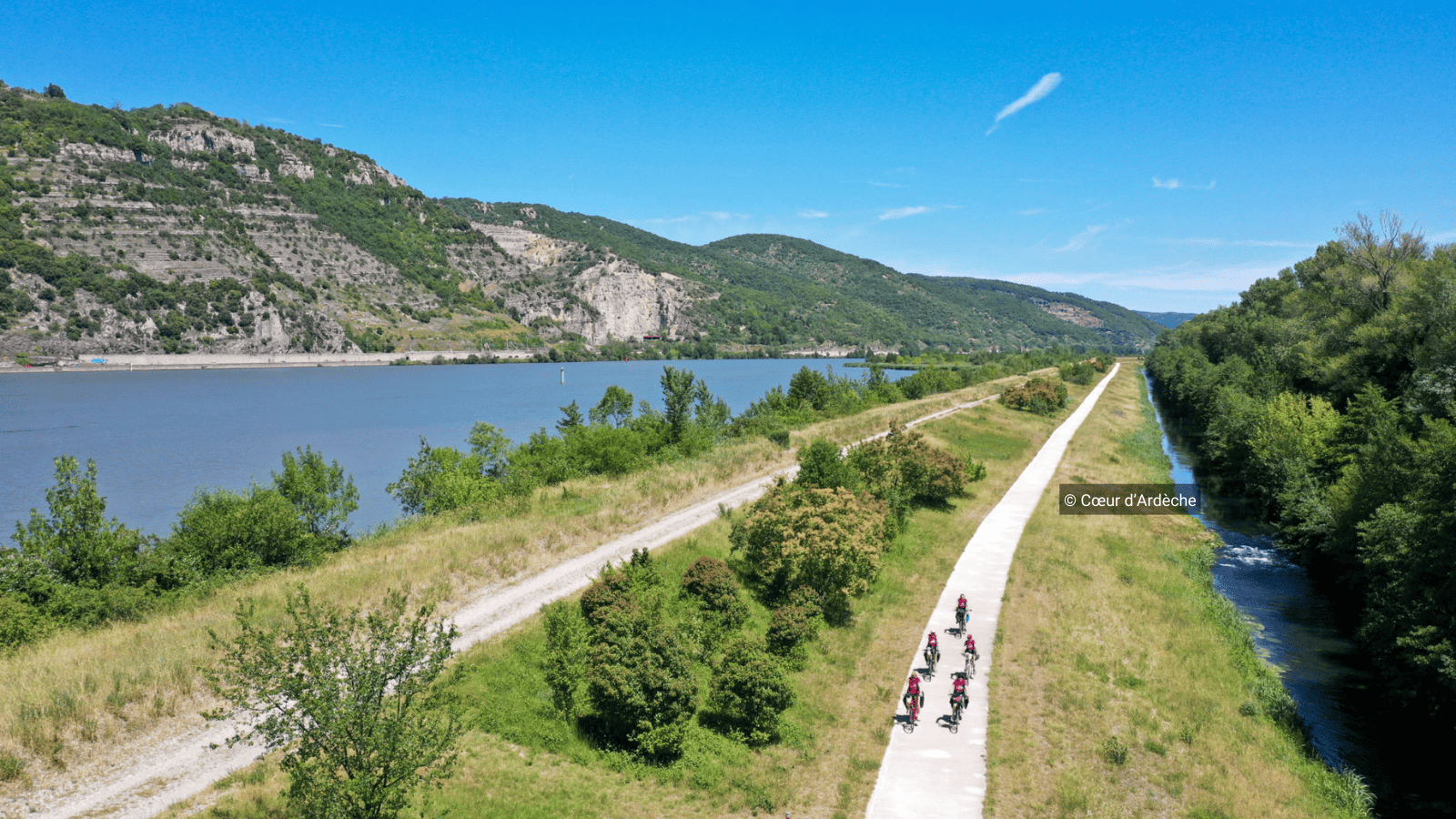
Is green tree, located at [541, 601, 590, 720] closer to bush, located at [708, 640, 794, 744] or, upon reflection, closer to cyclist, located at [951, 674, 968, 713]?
bush, located at [708, 640, 794, 744]

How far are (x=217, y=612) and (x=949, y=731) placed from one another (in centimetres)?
2140

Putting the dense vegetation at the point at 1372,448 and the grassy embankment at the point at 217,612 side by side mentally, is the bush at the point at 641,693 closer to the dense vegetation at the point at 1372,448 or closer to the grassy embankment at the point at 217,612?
the grassy embankment at the point at 217,612

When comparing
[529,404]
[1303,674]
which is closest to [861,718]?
[1303,674]

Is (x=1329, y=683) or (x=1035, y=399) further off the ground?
(x=1035, y=399)

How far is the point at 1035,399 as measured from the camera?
86.4 m

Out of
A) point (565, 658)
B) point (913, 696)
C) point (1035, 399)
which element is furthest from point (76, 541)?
point (1035, 399)

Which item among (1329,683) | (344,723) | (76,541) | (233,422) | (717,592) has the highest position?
(344,723)

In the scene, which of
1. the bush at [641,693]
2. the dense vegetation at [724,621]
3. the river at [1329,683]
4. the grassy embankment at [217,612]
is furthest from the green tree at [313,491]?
the river at [1329,683]

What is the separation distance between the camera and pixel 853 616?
25.6 meters


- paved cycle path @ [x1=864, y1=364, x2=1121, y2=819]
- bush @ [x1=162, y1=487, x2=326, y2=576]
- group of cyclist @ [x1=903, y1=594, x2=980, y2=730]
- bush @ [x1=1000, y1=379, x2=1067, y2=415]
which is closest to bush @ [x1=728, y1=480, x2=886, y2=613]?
paved cycle path @ [x1=864, y1=364, x2=1121, y2=819]

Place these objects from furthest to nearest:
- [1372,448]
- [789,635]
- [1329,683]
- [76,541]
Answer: [1372,448], [1329,683], [76,541], [789,635]

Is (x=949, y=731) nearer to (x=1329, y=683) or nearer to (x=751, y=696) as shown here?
(x=751, y=696)

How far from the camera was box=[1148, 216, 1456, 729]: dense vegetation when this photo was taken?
22.2m

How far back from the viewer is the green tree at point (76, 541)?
22688 mm
